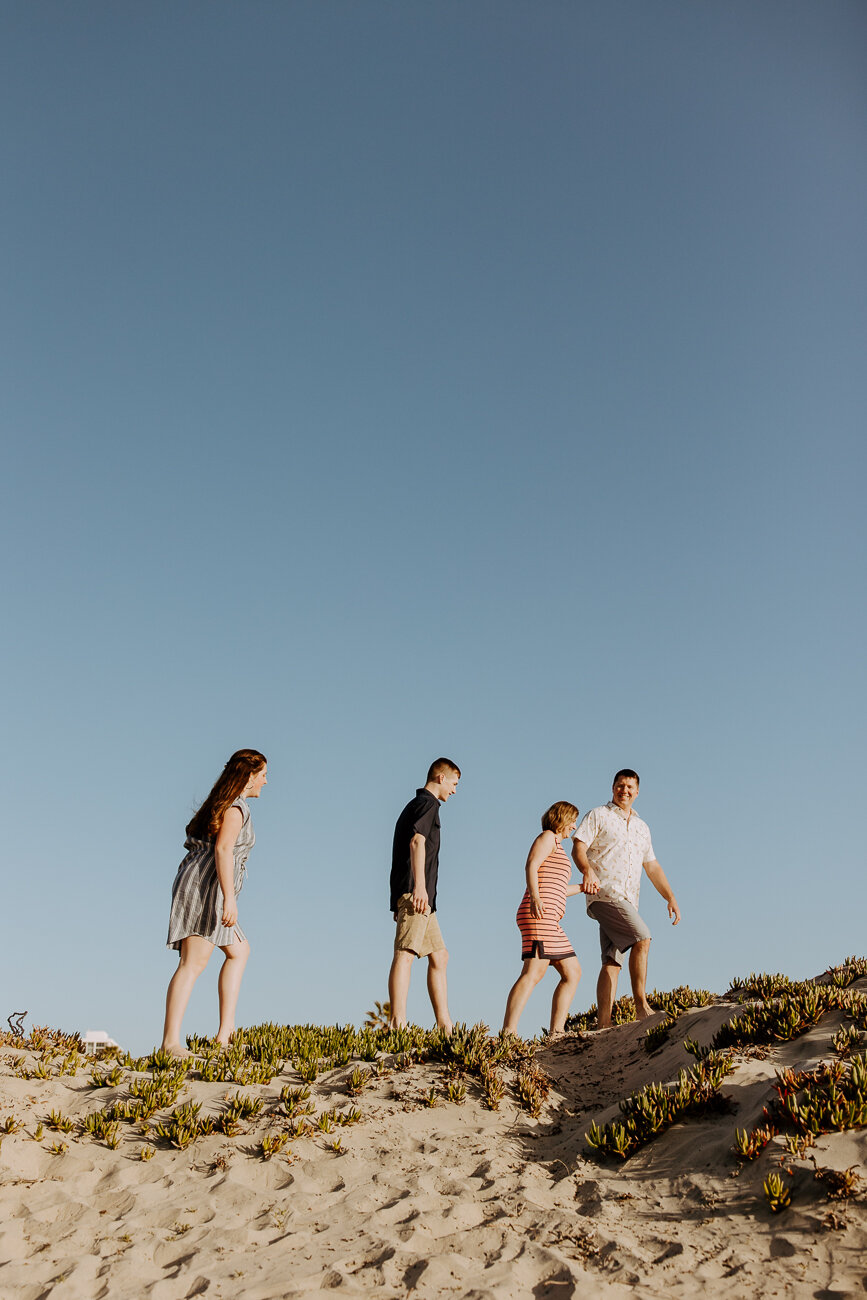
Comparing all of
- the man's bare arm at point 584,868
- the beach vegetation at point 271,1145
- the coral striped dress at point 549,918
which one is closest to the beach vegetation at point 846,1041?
the coral striped dress at point 549,918

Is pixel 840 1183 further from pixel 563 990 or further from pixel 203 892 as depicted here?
pixel 203 892

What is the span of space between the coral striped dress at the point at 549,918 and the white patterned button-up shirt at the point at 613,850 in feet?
1.06

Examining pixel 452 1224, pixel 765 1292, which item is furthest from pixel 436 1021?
pixel 765 1292

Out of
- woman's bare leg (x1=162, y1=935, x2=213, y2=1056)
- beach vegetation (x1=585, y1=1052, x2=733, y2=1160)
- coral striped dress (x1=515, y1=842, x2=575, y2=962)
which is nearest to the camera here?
beach vegetation (x1=585, y1=1052, x2=733, y2=1160)

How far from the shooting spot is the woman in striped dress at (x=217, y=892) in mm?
7805

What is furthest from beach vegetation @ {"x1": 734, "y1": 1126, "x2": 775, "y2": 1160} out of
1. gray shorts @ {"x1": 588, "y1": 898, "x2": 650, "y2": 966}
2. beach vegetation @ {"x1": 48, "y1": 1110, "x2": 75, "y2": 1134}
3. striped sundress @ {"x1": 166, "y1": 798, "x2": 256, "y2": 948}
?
beach vegetation @ {"x1": 48, "y1": 1110, "x2": 75, "y2": 1134}

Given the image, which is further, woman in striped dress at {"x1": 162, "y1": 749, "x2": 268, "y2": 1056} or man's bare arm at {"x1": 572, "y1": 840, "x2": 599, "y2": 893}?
man's bare arm at {"x1": 572, "y1": 840, "x2": 599, "y2": 893}

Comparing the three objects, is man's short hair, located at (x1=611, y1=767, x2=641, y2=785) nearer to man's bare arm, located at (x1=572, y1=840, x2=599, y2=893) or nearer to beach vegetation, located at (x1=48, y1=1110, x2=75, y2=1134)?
man's bare arm, located at (x1=572, y1=840, x2=599, y2=893)

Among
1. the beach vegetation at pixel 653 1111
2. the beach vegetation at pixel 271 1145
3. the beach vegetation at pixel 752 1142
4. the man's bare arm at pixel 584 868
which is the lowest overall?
the beach vegetation at pixel 752 1142

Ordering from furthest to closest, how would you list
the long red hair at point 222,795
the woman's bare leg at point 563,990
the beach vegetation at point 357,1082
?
1. the woman's bare leg at point 563,990
2. the long red hair at point 222,795
3. the beach vegetation at point 357,1082

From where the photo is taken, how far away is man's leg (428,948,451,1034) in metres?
8.54

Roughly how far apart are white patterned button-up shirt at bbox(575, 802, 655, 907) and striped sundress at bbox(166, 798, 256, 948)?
3.51m

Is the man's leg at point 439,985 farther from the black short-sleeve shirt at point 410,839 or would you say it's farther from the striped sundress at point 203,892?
the striped sundress at point 203,892

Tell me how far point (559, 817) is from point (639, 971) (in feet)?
6.05
